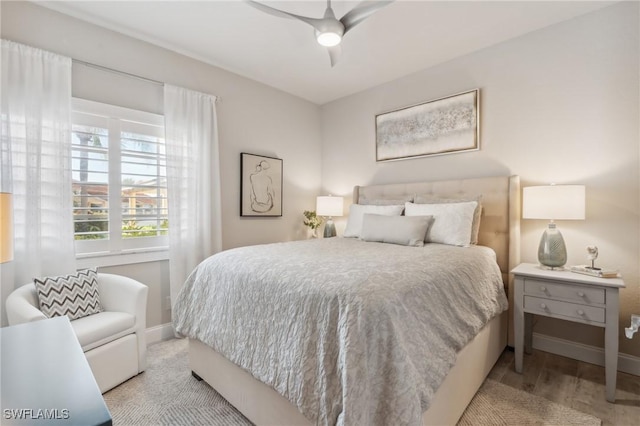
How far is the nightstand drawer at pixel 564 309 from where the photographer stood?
196 centimetres

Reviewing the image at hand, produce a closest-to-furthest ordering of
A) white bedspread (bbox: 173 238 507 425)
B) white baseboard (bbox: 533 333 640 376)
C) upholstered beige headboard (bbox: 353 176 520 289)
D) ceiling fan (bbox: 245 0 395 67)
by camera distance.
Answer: white bedspread (bbox: 173 238 507 425)
ceiling fan (bbox: 245 0 395 67)
white baseboard (bbox: 533 333 640 376)
upholstered beige headboard (bbox: 353 176 520 289)

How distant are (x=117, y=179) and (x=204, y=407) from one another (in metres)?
2.06

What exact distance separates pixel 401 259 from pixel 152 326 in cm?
250

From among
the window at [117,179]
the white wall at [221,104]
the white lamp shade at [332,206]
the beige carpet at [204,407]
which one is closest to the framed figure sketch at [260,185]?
the white wall at [221,104]

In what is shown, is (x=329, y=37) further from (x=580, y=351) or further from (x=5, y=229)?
(x=580, y=351)

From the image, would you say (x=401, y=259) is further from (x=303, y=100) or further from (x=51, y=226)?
(x=303, y=100)

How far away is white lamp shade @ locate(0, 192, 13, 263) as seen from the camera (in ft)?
3.31

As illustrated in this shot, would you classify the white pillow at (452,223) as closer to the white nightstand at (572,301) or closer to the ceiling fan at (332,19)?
the white nightstand at (572,301)

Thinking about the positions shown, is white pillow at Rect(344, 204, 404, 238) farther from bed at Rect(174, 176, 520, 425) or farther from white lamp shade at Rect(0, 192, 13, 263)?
white lamp shade at Rect(0, 192, 13, 263)

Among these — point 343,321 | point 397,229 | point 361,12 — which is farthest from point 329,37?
point 343,321

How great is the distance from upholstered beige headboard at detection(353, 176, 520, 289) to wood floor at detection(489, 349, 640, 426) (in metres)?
0.66

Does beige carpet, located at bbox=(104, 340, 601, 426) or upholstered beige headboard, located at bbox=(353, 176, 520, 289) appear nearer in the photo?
beige carpet, located at bbox=(104, 340, 601, 426)

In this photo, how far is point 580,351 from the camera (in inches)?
96.7

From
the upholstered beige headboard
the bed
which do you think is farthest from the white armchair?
the upholstered beige headboard
